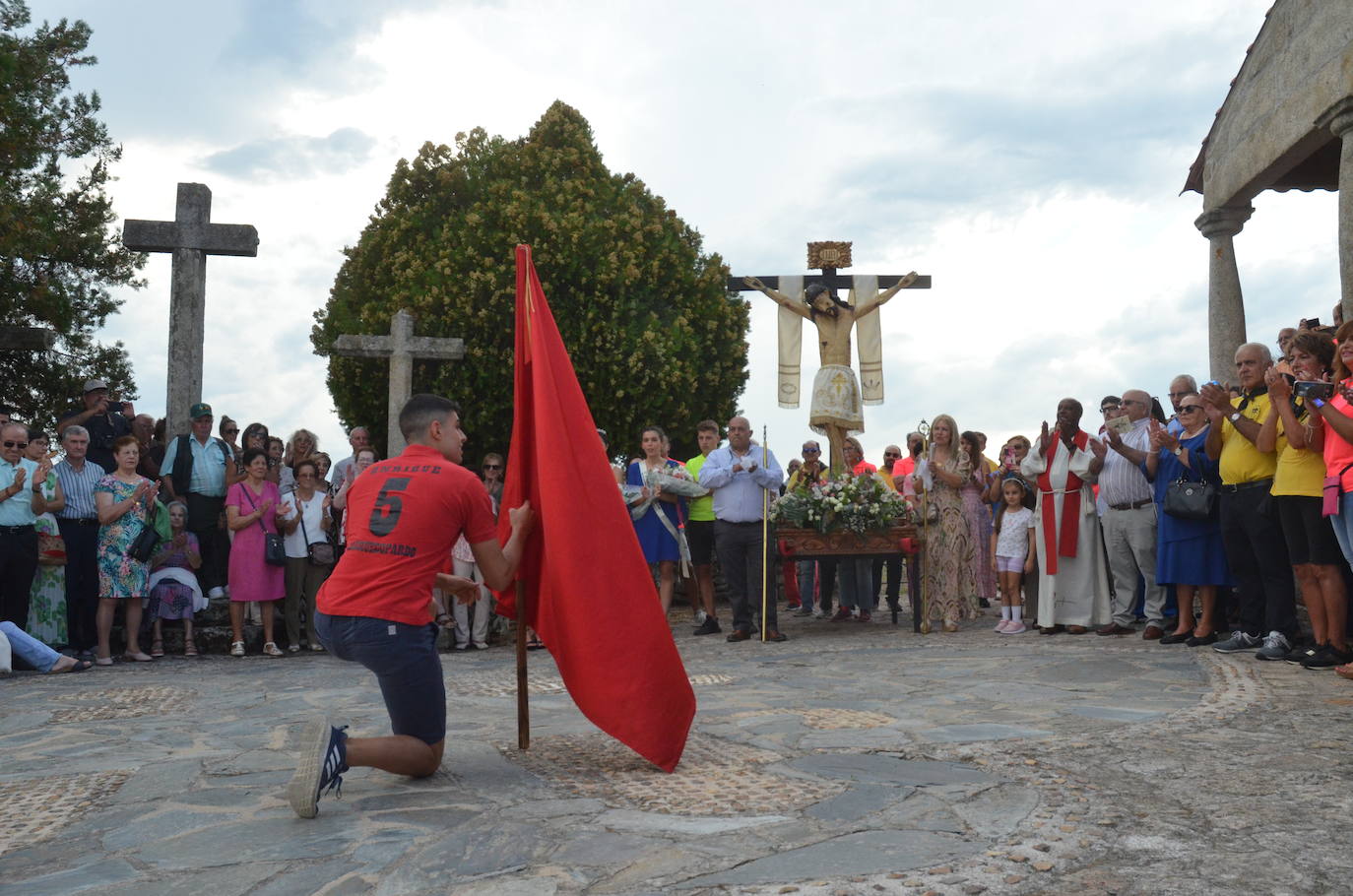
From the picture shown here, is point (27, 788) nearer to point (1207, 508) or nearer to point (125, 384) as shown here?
point (1207, 508)

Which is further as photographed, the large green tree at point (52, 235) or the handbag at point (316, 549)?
the large green tree at point (52, 235)

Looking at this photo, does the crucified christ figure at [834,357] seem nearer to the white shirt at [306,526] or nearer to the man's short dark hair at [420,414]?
the white shirt at [306,526]

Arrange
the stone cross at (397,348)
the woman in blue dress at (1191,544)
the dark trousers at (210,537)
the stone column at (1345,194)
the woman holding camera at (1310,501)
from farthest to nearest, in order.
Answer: the stone cross at (397,348)
the dark trousers at (210,537)
the stone column at (1345,194)
the woman in blue dress at (1191,544)
the woman holding camera at (1310,501)

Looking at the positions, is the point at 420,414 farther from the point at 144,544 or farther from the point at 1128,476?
the point at 1128,476

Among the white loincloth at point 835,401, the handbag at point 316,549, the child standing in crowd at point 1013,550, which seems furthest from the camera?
the white loincloth at point 835,401

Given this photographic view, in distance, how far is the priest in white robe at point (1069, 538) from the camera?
1064 centimetres

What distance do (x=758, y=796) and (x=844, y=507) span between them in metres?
6.57

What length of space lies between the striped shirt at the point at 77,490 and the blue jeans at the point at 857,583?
7104 mm

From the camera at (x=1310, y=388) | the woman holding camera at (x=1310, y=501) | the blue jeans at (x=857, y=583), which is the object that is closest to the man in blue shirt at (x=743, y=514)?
the blue jeans at (x=857, y=583)

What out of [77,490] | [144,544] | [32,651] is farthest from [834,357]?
[32,651]

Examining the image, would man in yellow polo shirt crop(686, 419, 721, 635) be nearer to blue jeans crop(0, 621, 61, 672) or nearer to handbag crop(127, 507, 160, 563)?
handbag crop(127, 507, 160, 563)

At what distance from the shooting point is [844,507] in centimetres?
1095

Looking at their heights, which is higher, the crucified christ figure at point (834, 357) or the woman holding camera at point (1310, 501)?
the crucified christ figure at point (834, 357)

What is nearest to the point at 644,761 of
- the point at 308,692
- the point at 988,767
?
the point at 988,767
